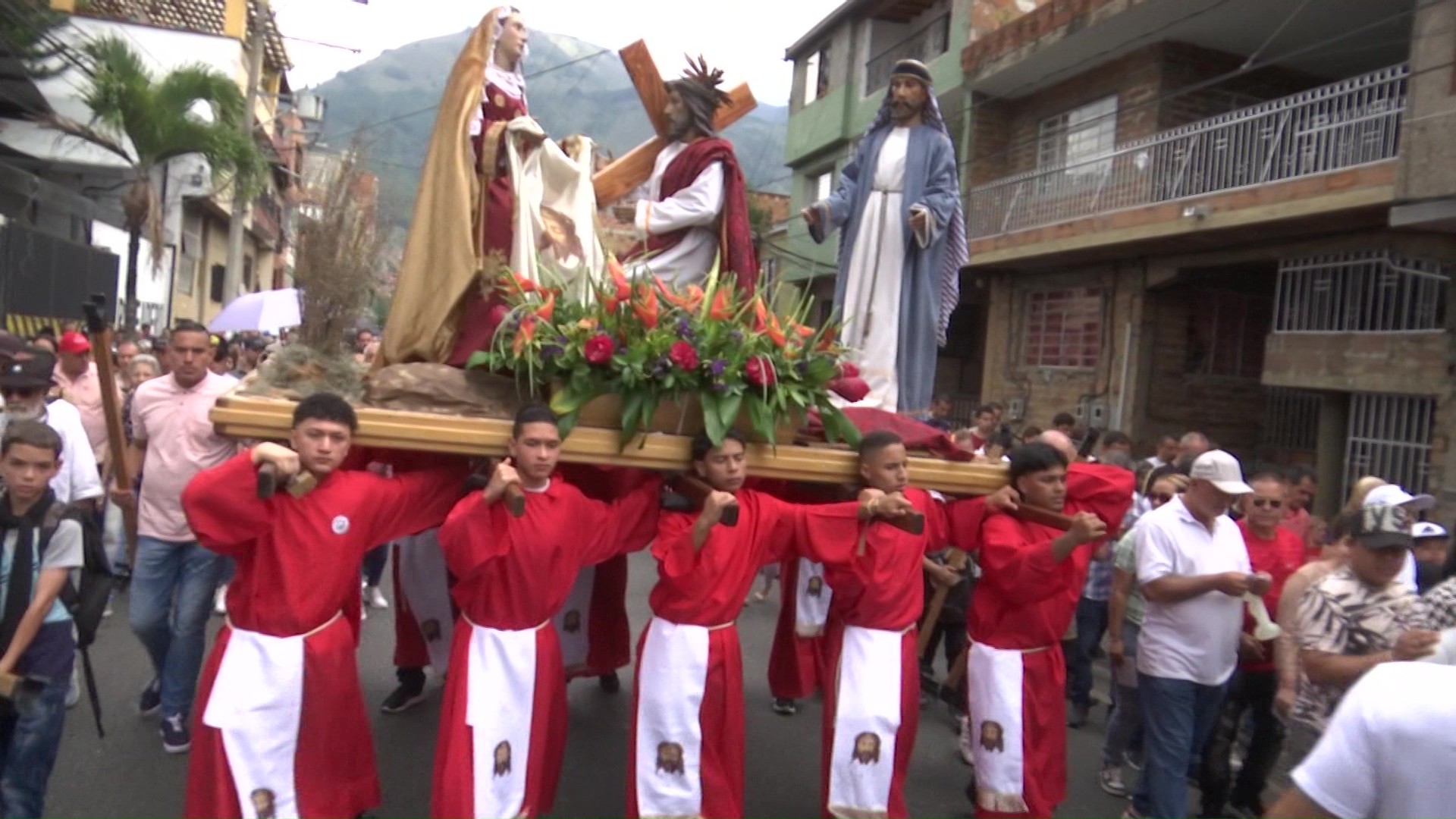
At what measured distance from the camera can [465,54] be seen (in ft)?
16.0

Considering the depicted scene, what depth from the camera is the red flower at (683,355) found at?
3980mm

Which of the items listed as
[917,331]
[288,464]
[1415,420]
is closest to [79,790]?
[288,464]

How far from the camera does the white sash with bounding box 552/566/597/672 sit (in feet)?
19.2

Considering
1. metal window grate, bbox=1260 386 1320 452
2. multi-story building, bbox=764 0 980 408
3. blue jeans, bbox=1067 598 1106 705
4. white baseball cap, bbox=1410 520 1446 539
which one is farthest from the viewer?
multi-story building, bbox=764 0 980 408

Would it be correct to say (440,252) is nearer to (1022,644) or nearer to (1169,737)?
(1022,644)

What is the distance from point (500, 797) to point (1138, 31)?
1264 centimetres

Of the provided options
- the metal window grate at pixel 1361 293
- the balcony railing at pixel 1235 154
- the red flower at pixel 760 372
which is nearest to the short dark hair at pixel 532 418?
the red flower at pixel 760 372

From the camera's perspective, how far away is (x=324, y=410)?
3.71m

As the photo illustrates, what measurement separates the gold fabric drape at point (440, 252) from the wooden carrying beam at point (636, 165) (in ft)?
2.94

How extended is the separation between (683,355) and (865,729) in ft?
4.87

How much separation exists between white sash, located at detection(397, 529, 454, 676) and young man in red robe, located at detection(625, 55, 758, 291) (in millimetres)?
1758

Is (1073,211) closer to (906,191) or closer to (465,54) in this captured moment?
(906,191)

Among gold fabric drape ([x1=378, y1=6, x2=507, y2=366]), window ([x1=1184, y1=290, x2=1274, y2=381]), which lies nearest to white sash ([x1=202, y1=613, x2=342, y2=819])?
gold fabric drape ([x1=378, y1=6, x2=507, y2=366])

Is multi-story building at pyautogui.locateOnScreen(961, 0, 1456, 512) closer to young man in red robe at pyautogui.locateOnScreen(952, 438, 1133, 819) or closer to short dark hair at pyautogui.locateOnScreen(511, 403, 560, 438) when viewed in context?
young man in red robe at pyautogui.locateOnScreen(952, 438, 1133, 819)
